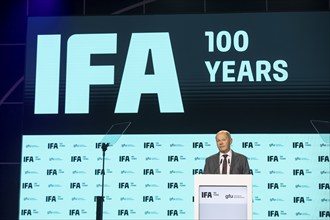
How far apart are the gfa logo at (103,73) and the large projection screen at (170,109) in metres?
0.01

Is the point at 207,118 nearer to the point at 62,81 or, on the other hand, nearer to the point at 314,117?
the point at 314,117

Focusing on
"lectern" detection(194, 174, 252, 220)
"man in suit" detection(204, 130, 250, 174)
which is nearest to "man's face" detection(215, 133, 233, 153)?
"man in suit" detection(204, 130, 250, 174)

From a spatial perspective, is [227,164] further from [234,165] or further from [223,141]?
[223,141]

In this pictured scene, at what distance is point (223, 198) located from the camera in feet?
11.4

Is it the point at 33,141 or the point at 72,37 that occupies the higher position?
the point at 72,37

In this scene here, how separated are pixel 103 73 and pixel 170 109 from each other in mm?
883

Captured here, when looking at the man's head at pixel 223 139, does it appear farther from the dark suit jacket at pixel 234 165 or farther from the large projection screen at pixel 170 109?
the large projection screen at pixel 170 109

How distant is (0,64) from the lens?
7.24 metres

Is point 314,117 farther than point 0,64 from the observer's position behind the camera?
No

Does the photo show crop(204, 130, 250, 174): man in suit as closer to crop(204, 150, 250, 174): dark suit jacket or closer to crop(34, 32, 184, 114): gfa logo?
crop(204, 150, 250, 174): dark suit jacket

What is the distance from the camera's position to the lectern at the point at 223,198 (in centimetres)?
343

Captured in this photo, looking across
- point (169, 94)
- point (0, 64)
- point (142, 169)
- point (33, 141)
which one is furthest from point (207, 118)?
point (0, 64)

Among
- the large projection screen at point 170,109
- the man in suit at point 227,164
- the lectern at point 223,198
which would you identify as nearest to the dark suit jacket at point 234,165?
the man in suit at point 227,164

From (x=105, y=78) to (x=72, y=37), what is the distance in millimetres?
633
